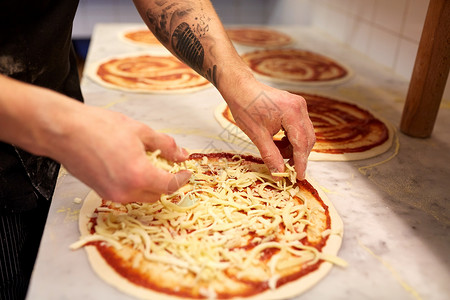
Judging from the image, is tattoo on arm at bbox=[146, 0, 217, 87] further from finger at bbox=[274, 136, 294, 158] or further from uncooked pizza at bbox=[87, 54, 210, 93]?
uncooked pizza at bbox=[87, 54, 210, 93]

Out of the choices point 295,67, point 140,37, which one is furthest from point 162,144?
point 140,37

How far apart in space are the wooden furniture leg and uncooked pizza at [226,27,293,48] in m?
1.35

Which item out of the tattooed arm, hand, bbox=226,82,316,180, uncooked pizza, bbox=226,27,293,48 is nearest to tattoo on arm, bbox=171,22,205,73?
the tattooed arm

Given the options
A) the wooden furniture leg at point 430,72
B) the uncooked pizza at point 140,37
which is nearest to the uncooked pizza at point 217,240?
the wooden furniture leg at point 430,72

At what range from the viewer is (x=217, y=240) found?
33.4 inches

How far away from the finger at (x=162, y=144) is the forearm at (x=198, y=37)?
0.37 metres

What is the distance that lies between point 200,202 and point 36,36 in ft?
2.22

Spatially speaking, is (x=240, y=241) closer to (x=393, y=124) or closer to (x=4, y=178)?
(x=4, y=178)

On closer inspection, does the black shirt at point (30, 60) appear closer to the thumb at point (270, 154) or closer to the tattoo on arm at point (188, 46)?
the tattoo on arm at point (188, 46)

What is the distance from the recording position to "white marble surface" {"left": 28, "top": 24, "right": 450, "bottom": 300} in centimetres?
77

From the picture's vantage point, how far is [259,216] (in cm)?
95

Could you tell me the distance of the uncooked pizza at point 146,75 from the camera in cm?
181

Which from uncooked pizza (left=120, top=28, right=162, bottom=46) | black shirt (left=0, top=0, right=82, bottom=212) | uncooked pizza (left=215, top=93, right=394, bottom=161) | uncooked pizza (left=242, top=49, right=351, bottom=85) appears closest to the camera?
black shirt (left=0, top=0, right=82, bottom=212)

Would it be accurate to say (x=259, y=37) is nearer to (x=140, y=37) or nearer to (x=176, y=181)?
(x=140, y=37)
